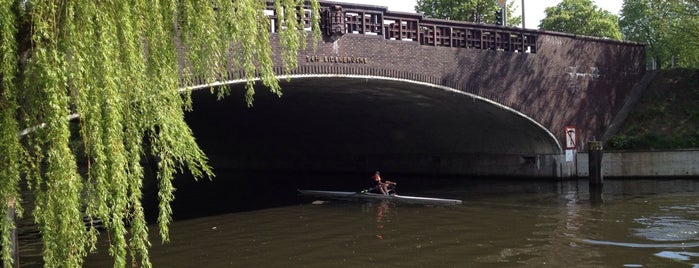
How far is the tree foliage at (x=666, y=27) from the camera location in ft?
98.5

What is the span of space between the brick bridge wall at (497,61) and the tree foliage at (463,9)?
39.8 feet

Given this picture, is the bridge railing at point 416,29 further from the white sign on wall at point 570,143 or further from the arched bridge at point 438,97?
the white sign on wall at point 570,143

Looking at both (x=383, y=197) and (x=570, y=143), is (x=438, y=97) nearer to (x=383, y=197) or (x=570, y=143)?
(x=383, y=197)

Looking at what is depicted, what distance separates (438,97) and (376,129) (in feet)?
28.8

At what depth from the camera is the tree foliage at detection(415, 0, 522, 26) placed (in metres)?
38.8

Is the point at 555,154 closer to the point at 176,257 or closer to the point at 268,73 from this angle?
the point at 176,257

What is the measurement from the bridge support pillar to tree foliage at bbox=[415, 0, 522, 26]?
16895 millimetres

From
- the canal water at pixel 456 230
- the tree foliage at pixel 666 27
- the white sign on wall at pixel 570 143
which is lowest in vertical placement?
the canal water at pixel 456 230

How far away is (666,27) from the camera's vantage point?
3309cm

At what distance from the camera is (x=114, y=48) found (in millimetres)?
6598

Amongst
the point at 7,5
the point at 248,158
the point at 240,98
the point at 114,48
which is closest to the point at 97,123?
the point at 114,48

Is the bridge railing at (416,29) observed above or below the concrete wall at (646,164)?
above

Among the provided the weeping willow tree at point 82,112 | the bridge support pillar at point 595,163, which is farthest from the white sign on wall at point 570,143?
the weeping willow tree at point 82,112

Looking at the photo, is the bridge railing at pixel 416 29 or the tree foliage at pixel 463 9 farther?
the tree foliage at pixel 463 9
